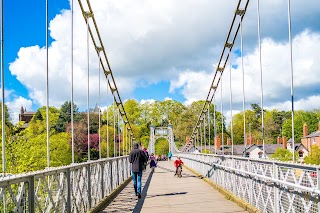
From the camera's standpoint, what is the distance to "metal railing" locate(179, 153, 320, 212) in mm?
6164

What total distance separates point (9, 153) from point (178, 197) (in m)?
24.9

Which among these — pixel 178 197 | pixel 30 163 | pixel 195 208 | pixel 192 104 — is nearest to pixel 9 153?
pixel 30 163

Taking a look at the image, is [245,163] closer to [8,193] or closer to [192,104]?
[8,193]

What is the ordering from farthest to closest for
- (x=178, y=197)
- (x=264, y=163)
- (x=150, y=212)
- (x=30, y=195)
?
(x=178, y=197) < (x=150, y=212) < (x=264, y=163) < (x=30, y=195)

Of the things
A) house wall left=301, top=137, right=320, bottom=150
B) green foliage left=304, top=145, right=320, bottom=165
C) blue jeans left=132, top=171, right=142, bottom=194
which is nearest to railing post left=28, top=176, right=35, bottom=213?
blue jeans left=132, top=171, right=142, bottom=194

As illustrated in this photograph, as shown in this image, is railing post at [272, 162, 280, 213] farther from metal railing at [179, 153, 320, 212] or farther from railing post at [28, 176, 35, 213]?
railing post at [28, 176, 35, 213]

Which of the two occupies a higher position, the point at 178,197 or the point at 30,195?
the point at 30,195

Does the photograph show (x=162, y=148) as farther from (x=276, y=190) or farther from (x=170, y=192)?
(x=276, y=190)

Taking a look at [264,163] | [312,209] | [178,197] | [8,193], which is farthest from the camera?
[178,197]

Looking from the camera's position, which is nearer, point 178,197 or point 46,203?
point 46,203

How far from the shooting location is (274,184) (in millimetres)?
7977

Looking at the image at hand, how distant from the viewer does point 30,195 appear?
5598 millimetres

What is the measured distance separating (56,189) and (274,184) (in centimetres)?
356

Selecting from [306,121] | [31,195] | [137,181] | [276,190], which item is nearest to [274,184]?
[276,190]
